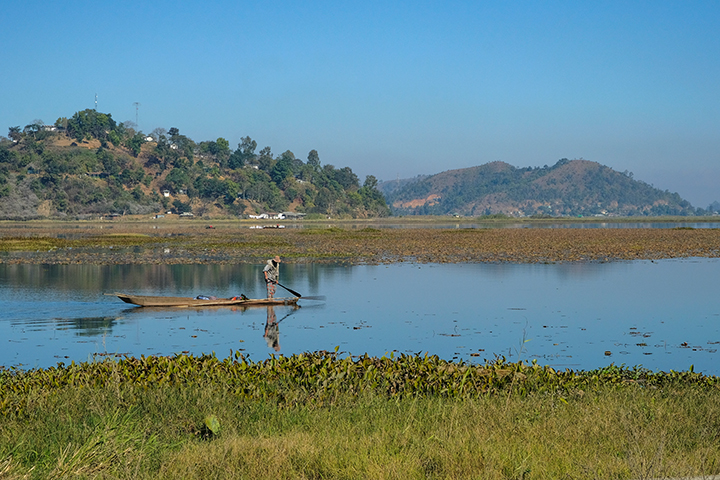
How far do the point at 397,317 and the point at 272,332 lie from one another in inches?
165

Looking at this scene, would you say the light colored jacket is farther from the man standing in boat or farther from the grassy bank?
the grassy bank

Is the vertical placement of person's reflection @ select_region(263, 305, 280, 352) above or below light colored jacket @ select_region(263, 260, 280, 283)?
below

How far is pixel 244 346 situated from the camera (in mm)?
Result: 17016


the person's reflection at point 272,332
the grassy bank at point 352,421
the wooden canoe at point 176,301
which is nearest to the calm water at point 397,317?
the person's reflection at point 272,332

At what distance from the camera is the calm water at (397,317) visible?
16.4 meters

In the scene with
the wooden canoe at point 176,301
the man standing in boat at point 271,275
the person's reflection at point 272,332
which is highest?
the man standing in boat at point 271,275

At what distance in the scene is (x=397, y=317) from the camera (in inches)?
842

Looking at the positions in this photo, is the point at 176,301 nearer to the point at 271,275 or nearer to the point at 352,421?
the point at 271,275

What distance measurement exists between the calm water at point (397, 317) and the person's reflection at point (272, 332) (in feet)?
0.20

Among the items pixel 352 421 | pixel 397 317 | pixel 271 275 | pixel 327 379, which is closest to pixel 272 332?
pixel 397 317

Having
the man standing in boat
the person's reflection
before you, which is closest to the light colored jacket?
the man standing in boat

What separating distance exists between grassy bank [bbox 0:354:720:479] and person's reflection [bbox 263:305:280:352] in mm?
5203

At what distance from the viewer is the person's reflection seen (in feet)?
56.7

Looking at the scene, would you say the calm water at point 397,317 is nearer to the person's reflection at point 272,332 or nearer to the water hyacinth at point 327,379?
the person's reflection at point 272,332
